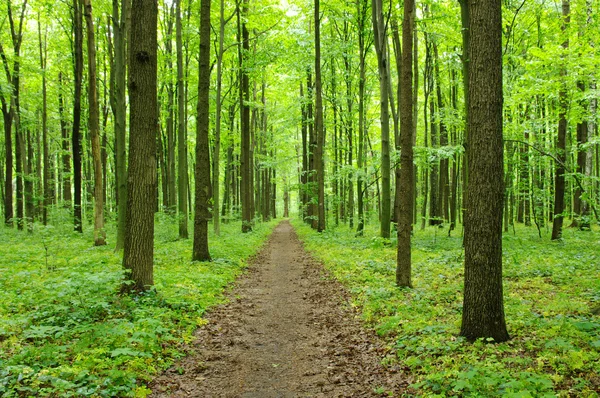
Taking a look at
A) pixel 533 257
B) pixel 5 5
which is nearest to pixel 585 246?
pixel 533 257

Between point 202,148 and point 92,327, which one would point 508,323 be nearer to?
point 92,327

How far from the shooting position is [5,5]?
2020cm

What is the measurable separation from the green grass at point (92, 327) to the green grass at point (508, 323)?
3244mm

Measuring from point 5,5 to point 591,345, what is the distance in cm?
2791

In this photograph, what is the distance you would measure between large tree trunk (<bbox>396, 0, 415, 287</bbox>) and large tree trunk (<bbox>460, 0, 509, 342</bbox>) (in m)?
3.24

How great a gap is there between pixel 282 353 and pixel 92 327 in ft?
9.20

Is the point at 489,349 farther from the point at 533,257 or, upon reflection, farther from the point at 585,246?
the point at 585,246

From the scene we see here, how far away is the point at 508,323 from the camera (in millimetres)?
5473

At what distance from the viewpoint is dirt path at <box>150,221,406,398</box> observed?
4.62 meters

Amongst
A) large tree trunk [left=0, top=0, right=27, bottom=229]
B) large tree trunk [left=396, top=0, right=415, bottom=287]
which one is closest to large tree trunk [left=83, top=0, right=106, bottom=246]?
large tree trunk [left=0, top=0, right=27, bottom=229]

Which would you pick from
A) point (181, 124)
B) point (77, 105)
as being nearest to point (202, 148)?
point (181, 124)

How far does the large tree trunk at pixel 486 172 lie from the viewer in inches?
189

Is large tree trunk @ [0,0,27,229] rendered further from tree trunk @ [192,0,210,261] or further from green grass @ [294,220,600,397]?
green grass @ [294,220,600,397]

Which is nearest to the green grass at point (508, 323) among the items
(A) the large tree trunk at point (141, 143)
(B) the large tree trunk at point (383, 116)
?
(B) the large tree trunk at point (383, 116)
